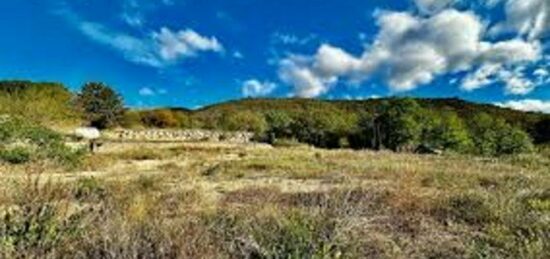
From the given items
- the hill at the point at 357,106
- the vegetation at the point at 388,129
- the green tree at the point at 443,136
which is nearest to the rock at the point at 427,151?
Answer: the vegetation at the point at 388,129

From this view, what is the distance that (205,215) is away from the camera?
379 inches

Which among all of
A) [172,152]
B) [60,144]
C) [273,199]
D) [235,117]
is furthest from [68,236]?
[235,117]

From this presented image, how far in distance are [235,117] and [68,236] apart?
9034 centimetres

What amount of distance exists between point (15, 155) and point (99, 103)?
229 feet

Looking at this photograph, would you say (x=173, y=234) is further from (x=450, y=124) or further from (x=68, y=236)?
(x=450, y=124)

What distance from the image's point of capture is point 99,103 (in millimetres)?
84062

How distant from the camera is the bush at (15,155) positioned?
15954 millimetres

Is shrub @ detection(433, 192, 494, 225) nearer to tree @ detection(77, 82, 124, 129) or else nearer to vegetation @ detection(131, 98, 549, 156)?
vegetation @ detection(131, 98, 549, 156)

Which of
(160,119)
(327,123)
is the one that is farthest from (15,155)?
(160,119)

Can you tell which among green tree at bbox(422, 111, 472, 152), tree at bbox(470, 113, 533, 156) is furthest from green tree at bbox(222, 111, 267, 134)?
tree at bbox(470, 113, 533, 156)

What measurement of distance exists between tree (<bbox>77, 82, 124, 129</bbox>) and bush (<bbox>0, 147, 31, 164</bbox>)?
67051 mm

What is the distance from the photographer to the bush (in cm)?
1595

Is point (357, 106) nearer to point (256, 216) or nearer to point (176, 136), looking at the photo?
point (176, 136)

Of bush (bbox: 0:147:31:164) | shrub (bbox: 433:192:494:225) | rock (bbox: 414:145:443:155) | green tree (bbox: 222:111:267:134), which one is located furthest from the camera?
green tree (bbox: 222:111:267:134)
